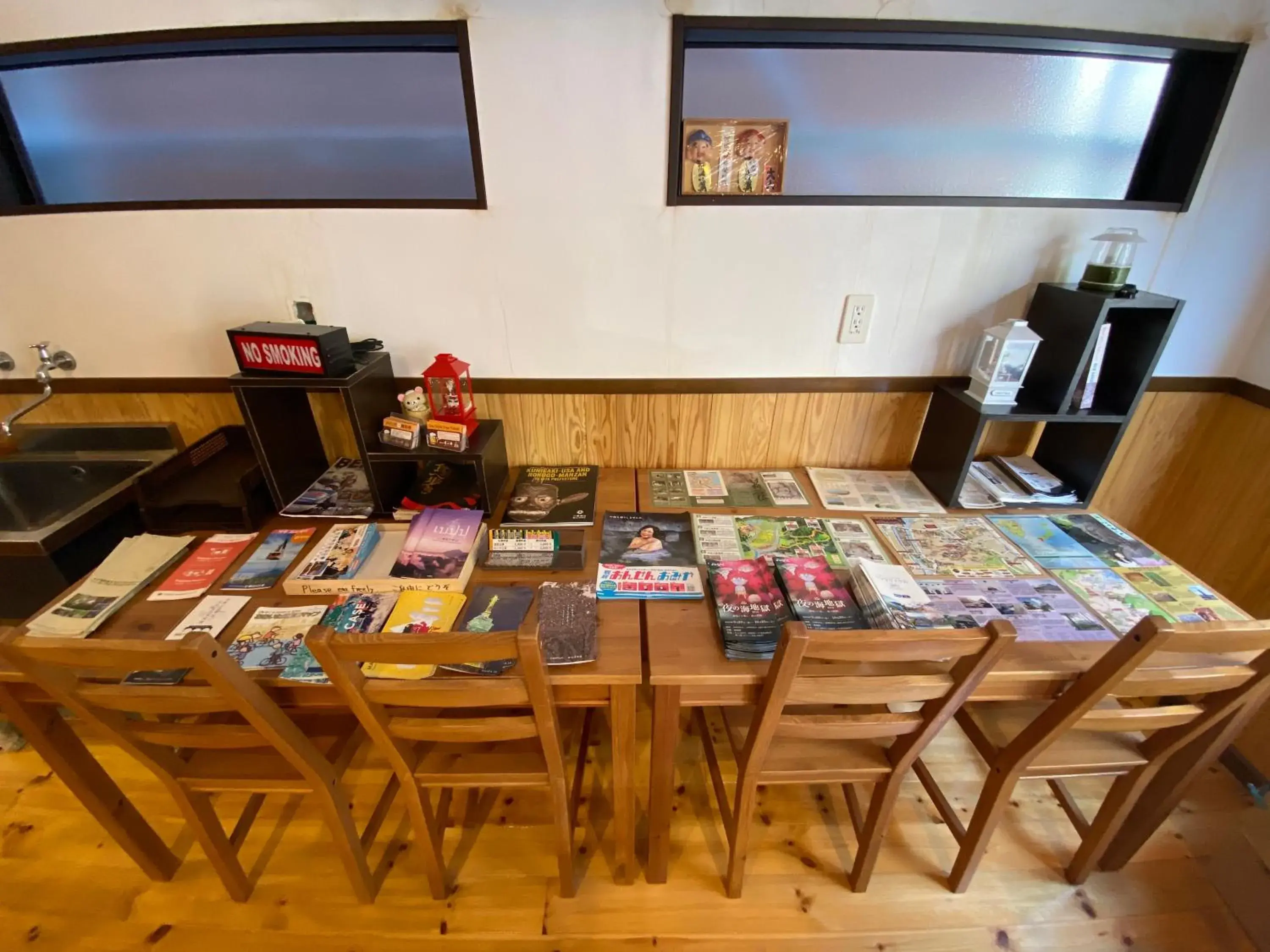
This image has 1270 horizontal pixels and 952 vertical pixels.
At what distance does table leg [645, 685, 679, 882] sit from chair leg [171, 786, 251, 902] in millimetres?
931

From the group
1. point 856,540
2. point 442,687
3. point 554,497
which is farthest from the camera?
point 554,497

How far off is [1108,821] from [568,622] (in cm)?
128

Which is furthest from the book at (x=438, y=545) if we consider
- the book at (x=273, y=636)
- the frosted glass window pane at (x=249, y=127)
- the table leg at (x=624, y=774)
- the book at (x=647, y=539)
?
the frosted glass window pane at (x=249, y=127)

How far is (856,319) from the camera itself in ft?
4.63

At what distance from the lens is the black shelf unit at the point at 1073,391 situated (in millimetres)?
1232

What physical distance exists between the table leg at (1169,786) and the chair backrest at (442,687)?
1.30 metres

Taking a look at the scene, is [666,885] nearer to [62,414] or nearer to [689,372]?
[689,372]

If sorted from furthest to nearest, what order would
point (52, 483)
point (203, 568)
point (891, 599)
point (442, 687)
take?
point (52, 483) < point (203, 568) < point (891, 599) < point (442, 687)

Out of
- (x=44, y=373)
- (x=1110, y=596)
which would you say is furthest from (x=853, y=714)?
(x=44, y=373)

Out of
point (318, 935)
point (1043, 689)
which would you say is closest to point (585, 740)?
point (318, 935)

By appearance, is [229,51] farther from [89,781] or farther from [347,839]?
[347,839]

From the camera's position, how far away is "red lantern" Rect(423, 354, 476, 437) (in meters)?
1.30

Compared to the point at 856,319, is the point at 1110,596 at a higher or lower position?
lower

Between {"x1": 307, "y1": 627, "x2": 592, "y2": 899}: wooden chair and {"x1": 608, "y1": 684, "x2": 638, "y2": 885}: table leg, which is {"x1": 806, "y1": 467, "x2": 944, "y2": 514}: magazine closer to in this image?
{"x1": 608, "y1": 684, "x2": 638, "y2": 885}: table leg
